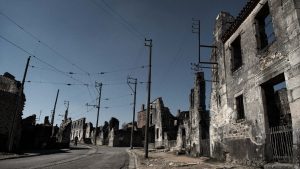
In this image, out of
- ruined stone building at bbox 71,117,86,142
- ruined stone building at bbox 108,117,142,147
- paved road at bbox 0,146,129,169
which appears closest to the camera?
paved road at bbox 0,146,129,169

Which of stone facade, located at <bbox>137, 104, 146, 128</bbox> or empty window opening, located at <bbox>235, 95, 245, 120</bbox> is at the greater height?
stone facade, located at <bbox>137, 104, 146, 128</bbox>

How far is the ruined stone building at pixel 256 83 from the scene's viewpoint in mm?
9039

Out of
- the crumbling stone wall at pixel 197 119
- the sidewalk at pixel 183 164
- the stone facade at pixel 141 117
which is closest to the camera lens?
the sidewalk at pixel 183 164

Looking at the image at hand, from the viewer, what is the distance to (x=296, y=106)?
859 centimetres

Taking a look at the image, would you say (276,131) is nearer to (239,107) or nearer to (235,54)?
(239,107)

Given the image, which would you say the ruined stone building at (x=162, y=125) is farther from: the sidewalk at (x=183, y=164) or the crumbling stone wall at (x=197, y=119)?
the sidewalk at (x=183, y=164)

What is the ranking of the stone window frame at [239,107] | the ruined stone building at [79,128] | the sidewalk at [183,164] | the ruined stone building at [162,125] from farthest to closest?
the ruined stone building at [79,128] < the ruined stone building at [162,125] < the stone window frame at [239,107] < the sidewalk at [183,164]

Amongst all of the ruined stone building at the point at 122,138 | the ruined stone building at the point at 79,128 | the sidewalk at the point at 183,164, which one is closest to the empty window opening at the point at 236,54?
the sidewalk at the point at 183,164

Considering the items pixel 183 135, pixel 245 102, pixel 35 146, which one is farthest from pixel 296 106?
pixel 35 146

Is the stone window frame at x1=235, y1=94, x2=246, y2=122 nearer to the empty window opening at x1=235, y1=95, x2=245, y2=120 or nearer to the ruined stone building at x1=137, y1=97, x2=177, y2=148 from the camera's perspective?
the empty window opening at x1=235, y1=95, x2=245, y2=120

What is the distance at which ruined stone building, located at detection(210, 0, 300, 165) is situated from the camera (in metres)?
9.04

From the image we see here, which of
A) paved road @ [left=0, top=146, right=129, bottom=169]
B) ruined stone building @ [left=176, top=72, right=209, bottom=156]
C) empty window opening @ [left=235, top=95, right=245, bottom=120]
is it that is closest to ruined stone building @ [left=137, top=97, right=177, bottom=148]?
ruined stone building @ [left=176, top=72, right=209, bottom=156]

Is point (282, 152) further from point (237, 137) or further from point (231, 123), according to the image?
point (231, 123)

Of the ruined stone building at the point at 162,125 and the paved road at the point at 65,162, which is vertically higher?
the ruined stone building at the point at 162,125
